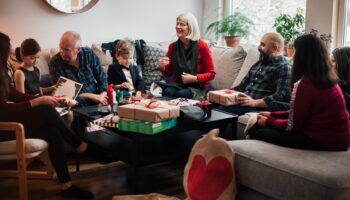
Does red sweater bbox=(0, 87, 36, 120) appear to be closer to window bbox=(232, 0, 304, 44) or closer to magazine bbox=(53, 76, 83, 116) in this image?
magazine bbox=(53, 76, 83, 116)

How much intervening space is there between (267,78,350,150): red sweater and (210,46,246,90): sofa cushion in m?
1.69

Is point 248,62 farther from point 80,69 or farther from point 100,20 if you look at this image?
point 100,20

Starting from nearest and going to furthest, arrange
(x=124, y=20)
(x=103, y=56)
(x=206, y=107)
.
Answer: (x=206, y=107), (x=103, y=56), (x=124, y=20)

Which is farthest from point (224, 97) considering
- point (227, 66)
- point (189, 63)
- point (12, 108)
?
point (12, 108)

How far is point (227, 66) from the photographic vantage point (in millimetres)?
4305

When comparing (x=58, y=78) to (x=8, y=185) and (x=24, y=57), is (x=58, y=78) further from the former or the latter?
(x=8, y=185)

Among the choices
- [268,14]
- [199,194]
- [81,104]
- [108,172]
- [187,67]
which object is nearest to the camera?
[199,194]

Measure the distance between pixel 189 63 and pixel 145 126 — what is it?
153 centimetres

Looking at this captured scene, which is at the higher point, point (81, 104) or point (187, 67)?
point (187, 67)

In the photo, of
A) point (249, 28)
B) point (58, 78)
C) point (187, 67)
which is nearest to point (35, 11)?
point (58, 78)

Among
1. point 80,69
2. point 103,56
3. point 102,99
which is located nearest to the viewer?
point 102,99

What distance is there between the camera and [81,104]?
3.69 metres

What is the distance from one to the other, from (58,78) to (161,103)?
1.23 m

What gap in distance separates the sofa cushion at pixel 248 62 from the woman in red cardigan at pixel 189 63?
0.24m
